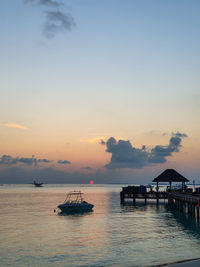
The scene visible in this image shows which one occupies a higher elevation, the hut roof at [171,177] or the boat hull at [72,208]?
the hut roof at [171,177]

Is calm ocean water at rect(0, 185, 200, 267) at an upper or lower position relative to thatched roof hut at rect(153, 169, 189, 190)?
lower

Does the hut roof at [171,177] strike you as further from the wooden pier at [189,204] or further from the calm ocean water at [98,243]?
the calm ocean water at [98,243]

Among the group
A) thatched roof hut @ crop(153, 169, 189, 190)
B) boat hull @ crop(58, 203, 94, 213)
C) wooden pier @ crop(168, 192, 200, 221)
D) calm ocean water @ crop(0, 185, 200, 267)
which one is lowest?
calm ocean water @ crop(0, 185, 200, 267)

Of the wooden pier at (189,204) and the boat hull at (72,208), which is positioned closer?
the wooden pier at (189,204)

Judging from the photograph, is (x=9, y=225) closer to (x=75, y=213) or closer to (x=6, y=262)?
(x=75, y=213)

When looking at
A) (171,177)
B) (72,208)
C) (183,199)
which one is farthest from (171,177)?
(72,208)

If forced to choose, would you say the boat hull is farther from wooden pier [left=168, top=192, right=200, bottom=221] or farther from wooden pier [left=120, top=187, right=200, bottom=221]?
wooden pier [left=168, top=192, right=200, bottom=221]

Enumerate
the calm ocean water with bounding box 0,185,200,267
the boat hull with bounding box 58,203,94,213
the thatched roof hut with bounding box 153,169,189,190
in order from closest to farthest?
the calm ocean water with bounding box 0,185,200,267
the boat hull with bounding box 58,203,94,213
the thatched roof hut with bounding box 153,169,189,190

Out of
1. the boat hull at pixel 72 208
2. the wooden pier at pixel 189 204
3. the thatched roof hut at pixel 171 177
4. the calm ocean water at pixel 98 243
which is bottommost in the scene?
the calm ocean water at pixel 98 243

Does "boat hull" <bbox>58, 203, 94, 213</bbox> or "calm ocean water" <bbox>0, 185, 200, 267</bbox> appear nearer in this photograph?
"calm ocean water" <bbox>0, 185, 200, 267</bbox>

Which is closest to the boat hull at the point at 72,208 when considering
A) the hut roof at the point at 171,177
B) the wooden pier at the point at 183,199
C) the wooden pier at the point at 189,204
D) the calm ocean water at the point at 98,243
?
the calm ocean water at the point at 98,243

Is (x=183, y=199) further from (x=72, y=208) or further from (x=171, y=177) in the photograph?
(x=171, y=177)

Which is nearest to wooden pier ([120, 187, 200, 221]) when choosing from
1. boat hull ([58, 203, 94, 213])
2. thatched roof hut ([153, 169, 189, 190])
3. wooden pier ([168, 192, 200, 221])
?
wooden pier ([168, 192, 200, 221])

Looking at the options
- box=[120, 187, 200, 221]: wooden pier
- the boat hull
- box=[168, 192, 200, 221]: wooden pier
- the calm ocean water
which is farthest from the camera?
the boat hull
